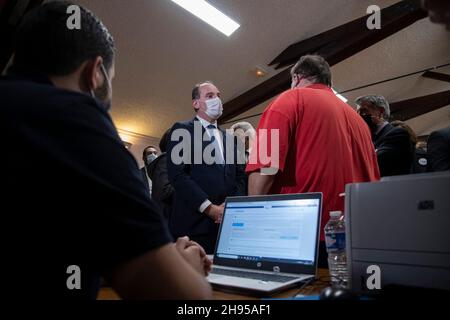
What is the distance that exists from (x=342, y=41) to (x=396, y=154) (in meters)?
2.96

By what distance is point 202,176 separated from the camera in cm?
190

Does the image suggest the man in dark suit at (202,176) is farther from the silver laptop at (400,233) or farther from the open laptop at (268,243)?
the silver laptop at (400,233)

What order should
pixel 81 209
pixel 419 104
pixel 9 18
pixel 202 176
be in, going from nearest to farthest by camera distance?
pixel 81 209 → pixel 202 176 → pixel 9 18 → pixel 419 104

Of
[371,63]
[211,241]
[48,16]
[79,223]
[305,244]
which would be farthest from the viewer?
[371,63]

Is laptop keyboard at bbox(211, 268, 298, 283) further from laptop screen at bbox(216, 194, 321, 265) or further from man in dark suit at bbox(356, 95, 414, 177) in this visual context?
man in dark suit at bbox(356, 95, 414, 177)

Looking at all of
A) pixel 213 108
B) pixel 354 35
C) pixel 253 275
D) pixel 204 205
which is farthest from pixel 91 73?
pixel 354 35

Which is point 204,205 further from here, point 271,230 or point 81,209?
point 81,209

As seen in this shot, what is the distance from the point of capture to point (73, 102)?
1.80 feet

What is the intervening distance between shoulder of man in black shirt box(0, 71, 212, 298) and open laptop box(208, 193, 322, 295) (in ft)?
1.36

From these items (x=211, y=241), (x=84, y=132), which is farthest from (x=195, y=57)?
(x=84, y=132)

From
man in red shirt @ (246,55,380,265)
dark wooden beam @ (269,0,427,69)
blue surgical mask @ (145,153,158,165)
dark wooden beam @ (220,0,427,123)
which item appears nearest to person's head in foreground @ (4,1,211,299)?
man in red shirt @ (246,55,380,265)
